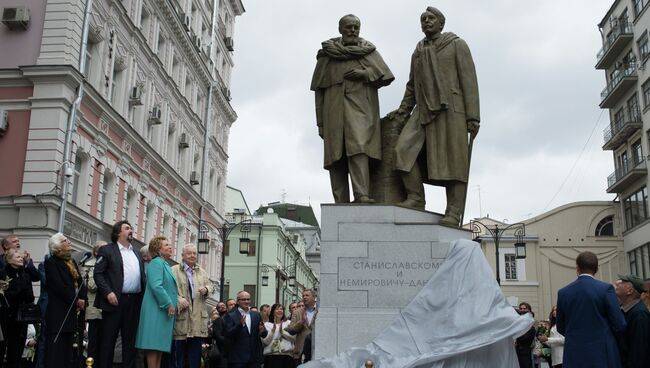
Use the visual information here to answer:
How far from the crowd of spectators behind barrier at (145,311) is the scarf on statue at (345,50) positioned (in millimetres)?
3530

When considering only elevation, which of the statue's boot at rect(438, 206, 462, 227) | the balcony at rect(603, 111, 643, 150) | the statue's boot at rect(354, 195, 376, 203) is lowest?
the statue's boot at rect(438, 206, 462, 227)

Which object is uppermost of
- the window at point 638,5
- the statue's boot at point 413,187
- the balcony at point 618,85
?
the window at point 638,5

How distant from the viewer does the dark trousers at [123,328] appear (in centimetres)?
830

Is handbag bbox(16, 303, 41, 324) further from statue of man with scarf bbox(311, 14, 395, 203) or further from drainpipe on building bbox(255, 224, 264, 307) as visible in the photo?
drainpipe on building bbox(255, 224, 264, 307)

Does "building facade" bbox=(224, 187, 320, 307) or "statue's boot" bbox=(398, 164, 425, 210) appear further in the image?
"building facade" bbox=(224, 187, 320, 307)

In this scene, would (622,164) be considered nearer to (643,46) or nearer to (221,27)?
(643,46)

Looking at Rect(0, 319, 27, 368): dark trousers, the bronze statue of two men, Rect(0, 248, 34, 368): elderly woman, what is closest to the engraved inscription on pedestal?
the bronze statue of two men

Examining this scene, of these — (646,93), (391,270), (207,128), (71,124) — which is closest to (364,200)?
(391,270)

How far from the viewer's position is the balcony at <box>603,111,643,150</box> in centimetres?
3988

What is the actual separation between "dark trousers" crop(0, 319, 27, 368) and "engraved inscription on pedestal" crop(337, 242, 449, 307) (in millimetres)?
4497

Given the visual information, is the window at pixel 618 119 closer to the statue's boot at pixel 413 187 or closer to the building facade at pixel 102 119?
the building facade at pixel 102 119

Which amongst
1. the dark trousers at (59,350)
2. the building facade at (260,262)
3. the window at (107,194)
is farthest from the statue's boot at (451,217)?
the building facade at (260,262)

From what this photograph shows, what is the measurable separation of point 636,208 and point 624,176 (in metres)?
2.17

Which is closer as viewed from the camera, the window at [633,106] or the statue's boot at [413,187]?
the statue's boot at [413,187]
